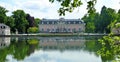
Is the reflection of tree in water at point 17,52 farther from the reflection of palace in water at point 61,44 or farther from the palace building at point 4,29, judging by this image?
the palace building at point 4,29

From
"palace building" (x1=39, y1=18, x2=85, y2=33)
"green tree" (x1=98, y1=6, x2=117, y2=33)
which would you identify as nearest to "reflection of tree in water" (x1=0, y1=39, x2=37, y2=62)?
"green tree" (x1=98, y1=6, x2=117, y2=33)

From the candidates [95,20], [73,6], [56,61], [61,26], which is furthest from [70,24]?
[73,6]

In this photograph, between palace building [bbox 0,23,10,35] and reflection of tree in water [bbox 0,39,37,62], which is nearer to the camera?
reflection of tree in water [bbox 0,39,37,62]

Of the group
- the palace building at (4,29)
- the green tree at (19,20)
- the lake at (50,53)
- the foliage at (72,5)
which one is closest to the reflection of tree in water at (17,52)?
the lake at (50,53)

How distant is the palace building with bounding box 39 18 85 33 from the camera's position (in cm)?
9107

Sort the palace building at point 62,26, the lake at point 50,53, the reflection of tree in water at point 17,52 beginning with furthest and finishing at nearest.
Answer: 1. the palace building at point 62,26
2. the reflection of tree in water at point 17,52
3. the lake at point 50,53

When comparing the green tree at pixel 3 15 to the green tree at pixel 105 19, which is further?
the green tree at pixel 105 19

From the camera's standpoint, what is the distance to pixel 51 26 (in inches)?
3600

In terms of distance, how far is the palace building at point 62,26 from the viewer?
9107cm

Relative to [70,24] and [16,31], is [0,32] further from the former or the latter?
[70,24]

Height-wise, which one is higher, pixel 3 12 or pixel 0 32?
pixel 3 12

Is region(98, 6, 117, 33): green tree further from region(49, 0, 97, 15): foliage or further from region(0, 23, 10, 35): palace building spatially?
region(49, 0, 97, 15): foliage

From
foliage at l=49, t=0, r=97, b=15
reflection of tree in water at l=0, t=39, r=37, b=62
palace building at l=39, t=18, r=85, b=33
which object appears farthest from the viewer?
palace building at l=39, t=18, r=85, b=33

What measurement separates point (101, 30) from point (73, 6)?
7503cm
